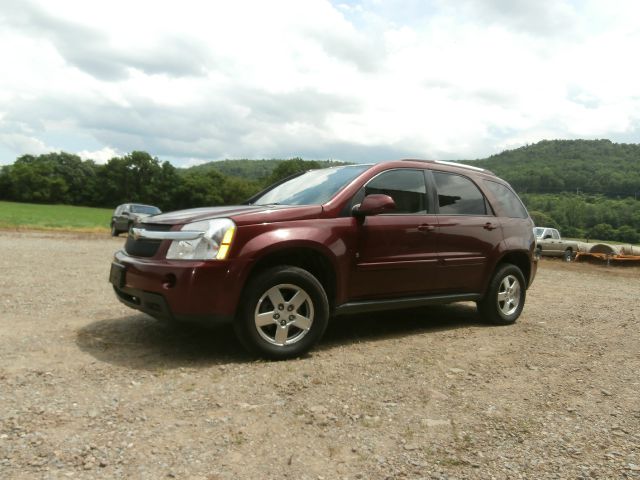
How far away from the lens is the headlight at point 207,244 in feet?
12.1

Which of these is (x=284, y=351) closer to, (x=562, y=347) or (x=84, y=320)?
(x=84, y=320)

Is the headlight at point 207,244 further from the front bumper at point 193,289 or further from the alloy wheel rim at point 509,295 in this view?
the alloy wheel rim at point 509,295

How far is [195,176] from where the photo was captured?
8775 cm

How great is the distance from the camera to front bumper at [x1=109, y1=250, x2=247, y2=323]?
141 inches

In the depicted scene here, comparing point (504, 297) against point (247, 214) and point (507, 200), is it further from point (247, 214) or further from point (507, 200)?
point (247, 214)

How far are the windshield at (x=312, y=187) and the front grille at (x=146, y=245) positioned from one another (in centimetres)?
115

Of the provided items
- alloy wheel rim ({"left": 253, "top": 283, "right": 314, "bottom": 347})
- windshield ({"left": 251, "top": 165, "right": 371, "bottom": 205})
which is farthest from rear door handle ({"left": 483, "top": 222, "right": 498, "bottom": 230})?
alloy wheel rim ({"left": 253, "top": 283, "right": 314, "bottom": 347})

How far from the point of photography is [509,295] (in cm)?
576

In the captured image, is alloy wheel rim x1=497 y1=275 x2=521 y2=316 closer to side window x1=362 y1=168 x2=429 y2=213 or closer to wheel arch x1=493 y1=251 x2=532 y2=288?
wheel arch x1=493 y1=251 x2=532 y2=288

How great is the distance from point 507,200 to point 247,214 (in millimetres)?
3527

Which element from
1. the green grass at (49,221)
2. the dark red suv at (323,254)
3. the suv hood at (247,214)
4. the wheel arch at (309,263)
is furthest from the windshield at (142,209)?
the wheel arch at (309,263)

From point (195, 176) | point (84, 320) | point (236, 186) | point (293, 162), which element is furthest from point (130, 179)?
point (84, 320)

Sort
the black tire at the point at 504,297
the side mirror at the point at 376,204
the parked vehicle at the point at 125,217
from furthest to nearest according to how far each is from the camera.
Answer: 1. the parked vehicle at the point at 125,217
2. the black tire at the point at 504,297
3. the side mirror at the point at 376,204

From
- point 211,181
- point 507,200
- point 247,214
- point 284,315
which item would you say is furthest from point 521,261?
point 211,181
